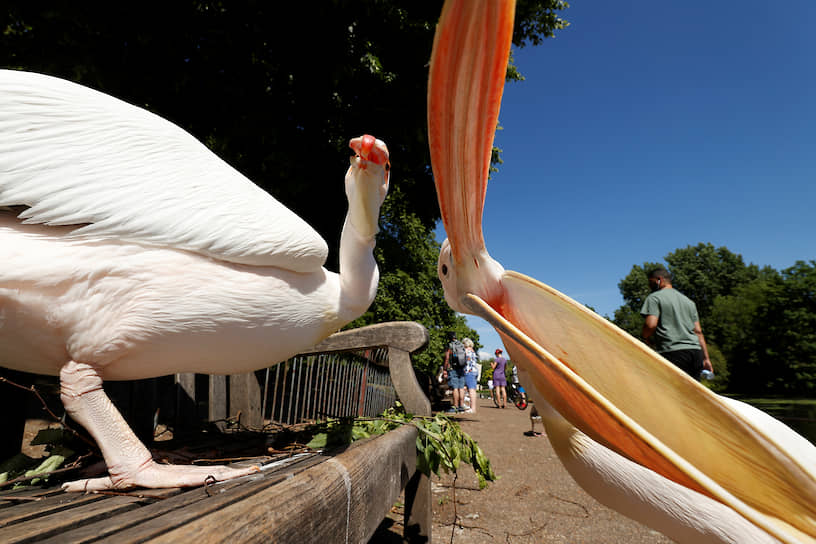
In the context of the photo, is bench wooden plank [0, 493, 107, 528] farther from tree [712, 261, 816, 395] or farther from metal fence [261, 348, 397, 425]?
tree [712, 261, 816, 395]

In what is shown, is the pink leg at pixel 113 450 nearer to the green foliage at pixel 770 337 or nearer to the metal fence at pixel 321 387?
the metal fence at pixel 321 387

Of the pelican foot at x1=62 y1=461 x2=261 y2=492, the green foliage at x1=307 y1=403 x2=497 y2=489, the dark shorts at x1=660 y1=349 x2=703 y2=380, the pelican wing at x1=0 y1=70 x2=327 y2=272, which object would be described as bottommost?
the green foliage at x1=307 y1=403 x2=497 y2=489

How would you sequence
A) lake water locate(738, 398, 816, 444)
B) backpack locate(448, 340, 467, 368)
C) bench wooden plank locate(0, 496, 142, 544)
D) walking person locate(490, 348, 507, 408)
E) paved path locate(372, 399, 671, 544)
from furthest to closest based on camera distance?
1. walking person locate(490, 348, 507, 408)
2. backpack locate(448, 340, 467, 368)
3. paved path locate(372, 399, 671, 544)
4. lake water locate(738, 398, 816, 444)
5. bench wooden plank locate(0, 496, 142, 544)

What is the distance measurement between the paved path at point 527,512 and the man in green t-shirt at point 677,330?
56.4 inches

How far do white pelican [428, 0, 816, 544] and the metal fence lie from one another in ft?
6.42

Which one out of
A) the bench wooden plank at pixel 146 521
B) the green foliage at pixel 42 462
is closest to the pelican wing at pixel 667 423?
the bench wooden plank at pixel 146 521

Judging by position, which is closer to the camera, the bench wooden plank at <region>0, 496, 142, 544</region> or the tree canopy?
the bench wooden plank at <region>0, 496, 142, 544</region>

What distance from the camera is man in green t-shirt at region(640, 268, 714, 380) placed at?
11.5ft

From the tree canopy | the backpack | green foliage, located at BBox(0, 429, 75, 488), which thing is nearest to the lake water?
green foliage, located at BBox(0, 429, 75, 488)

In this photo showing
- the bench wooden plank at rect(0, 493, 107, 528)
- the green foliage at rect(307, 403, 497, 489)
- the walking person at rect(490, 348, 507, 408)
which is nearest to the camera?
the bench wooden plank at rect(0, 493, 107, 528)

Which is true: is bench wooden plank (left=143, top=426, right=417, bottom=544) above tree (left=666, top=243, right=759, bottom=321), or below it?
below

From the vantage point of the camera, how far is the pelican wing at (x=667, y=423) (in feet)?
1.35

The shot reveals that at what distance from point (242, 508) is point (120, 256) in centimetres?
80

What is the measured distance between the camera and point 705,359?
143 inches
